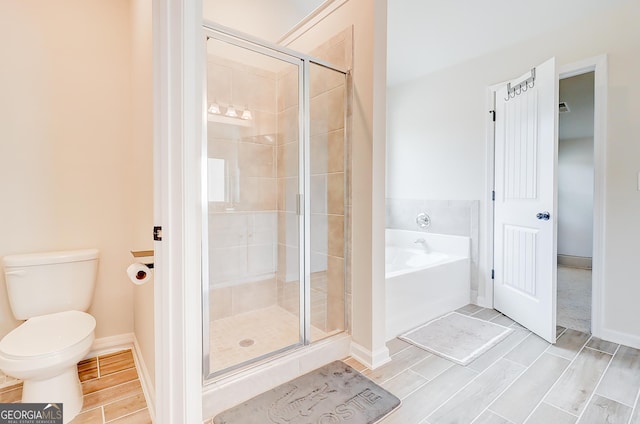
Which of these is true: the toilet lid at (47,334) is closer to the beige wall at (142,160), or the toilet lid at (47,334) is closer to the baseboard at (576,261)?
the beige wall at (142,160)

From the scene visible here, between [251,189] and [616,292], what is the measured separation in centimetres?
288

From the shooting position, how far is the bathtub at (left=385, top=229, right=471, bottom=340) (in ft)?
7.70

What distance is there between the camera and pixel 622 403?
1.54 metres

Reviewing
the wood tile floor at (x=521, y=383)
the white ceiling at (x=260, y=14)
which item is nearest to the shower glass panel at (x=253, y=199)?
the white ceiling at (x=260, y=14)

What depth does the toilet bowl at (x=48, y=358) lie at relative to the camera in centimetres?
133

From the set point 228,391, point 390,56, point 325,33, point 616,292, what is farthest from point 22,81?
point 616,292

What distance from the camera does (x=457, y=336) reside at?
90.7 inches

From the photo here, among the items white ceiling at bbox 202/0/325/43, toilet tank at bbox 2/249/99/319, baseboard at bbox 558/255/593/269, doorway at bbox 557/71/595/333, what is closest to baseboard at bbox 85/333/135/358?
toilet tank at bbox 2/249/99/319

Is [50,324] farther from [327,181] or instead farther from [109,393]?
[327,181]

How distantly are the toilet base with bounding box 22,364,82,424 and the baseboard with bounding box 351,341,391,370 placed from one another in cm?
153

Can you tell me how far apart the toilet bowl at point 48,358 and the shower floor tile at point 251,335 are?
2.13 ft

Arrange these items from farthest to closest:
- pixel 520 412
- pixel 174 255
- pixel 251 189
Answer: pixel 251 189
pixel 520 412
pixel 174 255

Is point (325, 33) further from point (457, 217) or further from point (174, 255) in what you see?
point (457, 217)

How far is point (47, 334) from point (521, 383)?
8.49 feet
